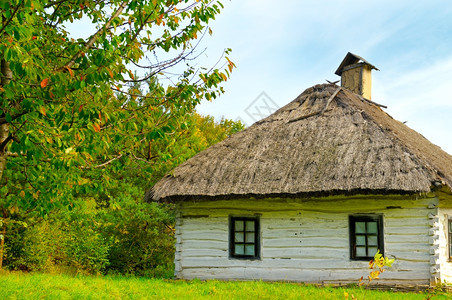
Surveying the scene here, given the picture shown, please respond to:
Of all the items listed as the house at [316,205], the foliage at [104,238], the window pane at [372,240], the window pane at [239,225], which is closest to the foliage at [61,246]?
the foliage at [104,238]

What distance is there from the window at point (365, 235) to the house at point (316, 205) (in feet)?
0.08

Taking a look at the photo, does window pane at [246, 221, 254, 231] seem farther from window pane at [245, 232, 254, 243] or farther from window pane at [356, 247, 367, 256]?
window pane at [356, 247, 367, 256]

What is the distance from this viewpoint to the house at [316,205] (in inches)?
418

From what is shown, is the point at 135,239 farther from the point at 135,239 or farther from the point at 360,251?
the point at 360,251

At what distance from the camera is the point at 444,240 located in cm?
1153

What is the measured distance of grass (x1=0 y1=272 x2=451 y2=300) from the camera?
915 centimetres

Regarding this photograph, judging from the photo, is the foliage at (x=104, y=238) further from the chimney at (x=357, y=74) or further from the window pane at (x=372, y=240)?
the chimney at (x=357, y=74)

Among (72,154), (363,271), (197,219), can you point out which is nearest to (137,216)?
(197,219)

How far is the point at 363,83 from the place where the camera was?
17.5 meters

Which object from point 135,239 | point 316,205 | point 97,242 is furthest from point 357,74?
point 97,242

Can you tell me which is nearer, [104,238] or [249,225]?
[249,225]

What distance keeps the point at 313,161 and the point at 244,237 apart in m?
2.67

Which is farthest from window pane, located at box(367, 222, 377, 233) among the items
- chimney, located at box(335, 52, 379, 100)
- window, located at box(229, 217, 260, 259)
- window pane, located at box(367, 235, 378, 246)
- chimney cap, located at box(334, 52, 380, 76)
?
chimney cap, located at box(334, 52, 380, 76)

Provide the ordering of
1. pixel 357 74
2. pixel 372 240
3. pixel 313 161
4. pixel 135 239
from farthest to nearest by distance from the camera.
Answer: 1. pixel 357 74
2. pixel 135 239
3. pixel 313 161
4. pixel 372 240
